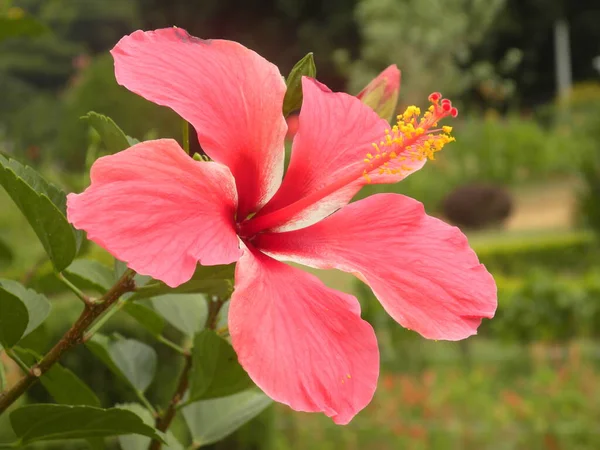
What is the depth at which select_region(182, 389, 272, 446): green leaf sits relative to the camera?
0.58m

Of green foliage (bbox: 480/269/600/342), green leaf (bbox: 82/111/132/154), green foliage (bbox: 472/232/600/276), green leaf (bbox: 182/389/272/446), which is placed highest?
green leaf (bbox: 82/111/132/154)

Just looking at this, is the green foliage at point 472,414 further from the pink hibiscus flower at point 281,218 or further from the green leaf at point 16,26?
the pink hibiscus flower at point 281,218

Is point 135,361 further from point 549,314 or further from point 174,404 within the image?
point 549,314

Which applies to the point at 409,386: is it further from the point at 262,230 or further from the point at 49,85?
the point at 49,85

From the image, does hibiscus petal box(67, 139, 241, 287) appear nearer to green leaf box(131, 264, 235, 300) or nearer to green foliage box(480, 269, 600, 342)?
green leaf box(131, 264, 235, 300)

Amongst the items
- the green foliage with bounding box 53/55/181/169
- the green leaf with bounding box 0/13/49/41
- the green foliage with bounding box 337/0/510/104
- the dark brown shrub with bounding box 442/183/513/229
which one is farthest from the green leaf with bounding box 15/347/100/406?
the green foliage with bounding box 337/0/510/104

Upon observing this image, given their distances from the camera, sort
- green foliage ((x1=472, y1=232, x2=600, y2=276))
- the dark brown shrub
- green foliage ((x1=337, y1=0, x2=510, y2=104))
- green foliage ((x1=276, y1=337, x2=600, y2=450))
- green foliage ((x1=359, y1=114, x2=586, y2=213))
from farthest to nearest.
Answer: green foliage ((x1=337, y1=0, x2=510, y2=104)), green foliage ((x1=359, y1=114, x2=586, y2=213)), the dark brown shrub, green foliage ((x1=472, y1=232, x2=600, y2=276)), green foliage ((x1=276, y1=337, x2=600, y2=450))

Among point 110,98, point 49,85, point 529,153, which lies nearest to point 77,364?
point 110,98

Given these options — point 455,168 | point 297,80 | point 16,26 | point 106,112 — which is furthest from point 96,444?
point 455,168

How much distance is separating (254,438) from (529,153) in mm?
6520

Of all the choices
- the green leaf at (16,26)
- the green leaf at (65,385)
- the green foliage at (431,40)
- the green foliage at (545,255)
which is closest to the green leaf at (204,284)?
Answer: the green leaf at (65,385)

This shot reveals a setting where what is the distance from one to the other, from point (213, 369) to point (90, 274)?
10cm

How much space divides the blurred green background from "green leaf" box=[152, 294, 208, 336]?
89 millimetres

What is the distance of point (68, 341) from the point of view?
15.1 inches
